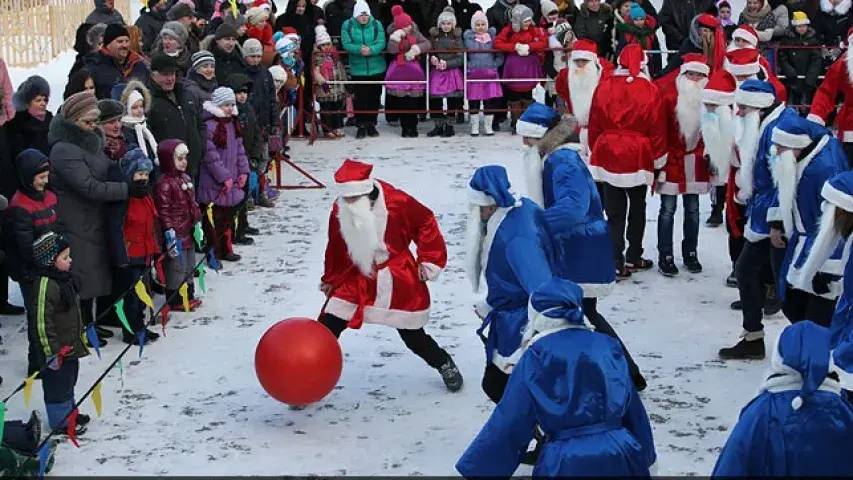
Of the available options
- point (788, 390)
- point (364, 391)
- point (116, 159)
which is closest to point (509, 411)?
point (788, 390)

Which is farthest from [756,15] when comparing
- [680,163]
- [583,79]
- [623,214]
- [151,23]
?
[151,23]

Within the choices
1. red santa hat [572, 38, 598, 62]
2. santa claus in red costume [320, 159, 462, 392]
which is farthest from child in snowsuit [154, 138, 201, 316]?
red santa hat [572, 38, 598, 62]

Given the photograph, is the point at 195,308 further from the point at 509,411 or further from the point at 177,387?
the point at 509,411

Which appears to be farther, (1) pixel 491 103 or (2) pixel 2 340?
(1) pixel 491 103

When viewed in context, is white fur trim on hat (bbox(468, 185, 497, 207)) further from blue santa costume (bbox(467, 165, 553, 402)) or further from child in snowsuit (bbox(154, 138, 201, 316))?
child in snowsuit (bbox(154, 138, 201, 316))

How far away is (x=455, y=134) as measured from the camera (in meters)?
16.4

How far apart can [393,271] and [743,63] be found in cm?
391

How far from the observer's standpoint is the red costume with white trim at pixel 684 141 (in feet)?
32.5

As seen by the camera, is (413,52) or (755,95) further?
(413,52)

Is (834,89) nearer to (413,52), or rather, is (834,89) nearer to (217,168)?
(217,168)

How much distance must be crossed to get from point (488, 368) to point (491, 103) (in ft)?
33.2

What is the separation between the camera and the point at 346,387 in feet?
25.9

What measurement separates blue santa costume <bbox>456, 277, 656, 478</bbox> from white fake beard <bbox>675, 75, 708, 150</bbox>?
17.5 feet

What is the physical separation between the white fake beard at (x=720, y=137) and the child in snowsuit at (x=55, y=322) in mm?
4601
